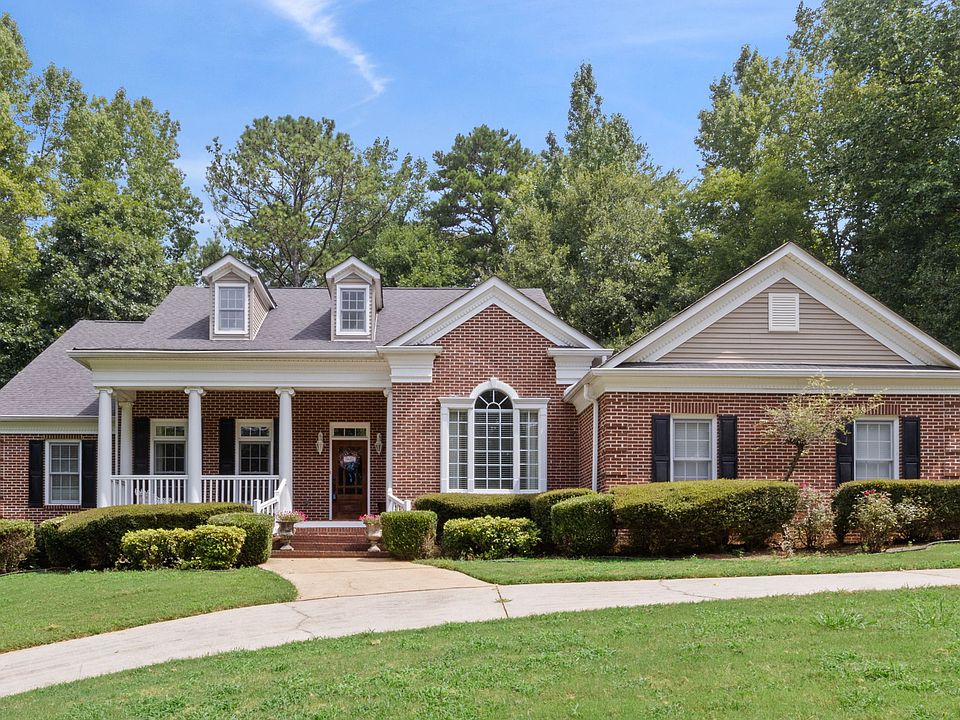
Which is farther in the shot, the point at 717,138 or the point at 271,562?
the point at 717,138

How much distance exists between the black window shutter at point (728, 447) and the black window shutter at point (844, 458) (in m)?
2.03

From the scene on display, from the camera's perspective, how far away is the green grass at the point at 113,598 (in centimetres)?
1323

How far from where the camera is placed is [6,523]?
63.6 feet

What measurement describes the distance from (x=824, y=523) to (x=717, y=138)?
30.8m

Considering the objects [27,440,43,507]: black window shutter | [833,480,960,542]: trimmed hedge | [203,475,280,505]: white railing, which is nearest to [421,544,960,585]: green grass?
[833,480,960,542]: trimmed hedge

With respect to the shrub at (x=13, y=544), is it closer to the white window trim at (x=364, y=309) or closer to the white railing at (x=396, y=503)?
the white railing at (x=396, y=503)

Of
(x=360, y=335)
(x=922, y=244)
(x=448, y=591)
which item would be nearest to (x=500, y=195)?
(x=922, y=244)

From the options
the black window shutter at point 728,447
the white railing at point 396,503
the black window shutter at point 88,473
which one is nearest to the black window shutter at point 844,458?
the black window shutter at point 728,447

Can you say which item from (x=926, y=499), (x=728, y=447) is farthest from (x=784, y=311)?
(x=926, y=499)

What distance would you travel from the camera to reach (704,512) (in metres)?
17.6

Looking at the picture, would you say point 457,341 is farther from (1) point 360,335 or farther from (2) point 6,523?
(2) point 6,523

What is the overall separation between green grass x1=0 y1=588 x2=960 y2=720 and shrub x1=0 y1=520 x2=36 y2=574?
10071 millimetres

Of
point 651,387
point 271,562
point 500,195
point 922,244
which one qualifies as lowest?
point 271,562

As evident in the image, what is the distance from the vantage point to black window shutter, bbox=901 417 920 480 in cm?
2078
